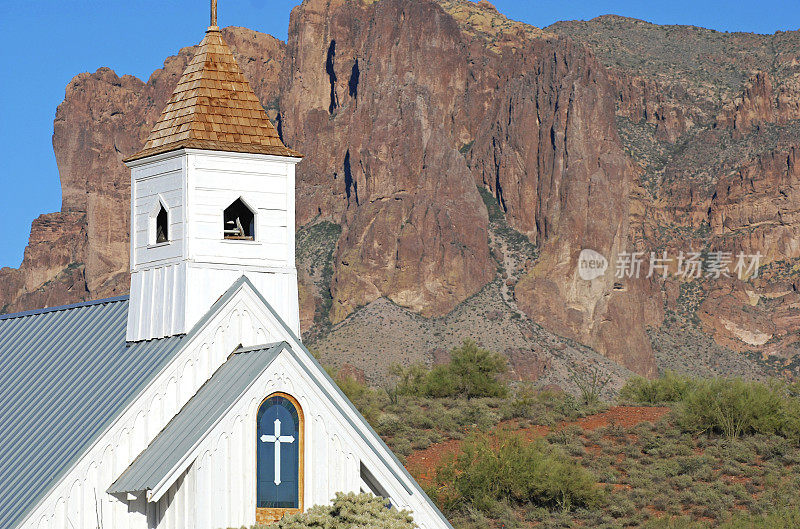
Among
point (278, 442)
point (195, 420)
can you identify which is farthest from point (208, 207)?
point (278, 442)

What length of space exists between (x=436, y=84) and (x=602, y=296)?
39349mm

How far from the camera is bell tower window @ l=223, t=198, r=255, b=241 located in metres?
20.7

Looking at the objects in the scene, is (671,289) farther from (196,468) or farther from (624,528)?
(196,468)

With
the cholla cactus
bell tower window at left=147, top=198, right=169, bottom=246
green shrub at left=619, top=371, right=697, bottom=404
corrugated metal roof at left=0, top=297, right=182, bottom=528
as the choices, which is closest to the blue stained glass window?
the cholla cactus

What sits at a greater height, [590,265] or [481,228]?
[481,228]

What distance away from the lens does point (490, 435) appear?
45156 mm

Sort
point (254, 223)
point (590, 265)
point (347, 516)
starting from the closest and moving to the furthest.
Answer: point (347, 516)
point (254, 223)
point (590, 265)

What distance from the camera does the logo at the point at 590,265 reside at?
173000 mm

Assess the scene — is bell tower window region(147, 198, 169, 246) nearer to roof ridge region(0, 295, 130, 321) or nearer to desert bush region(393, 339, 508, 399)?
roof ridge region(0, 295, 130, 321)

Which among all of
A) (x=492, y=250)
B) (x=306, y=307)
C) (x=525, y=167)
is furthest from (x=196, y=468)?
(x=525, y=167)

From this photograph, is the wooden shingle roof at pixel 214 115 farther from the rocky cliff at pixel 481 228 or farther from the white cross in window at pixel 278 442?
the rocky cliff at pixel 481 228

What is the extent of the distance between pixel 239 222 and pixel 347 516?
5.32 metres

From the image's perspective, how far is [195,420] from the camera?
719 inches

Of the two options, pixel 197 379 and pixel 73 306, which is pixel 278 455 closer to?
pixel 197 379
